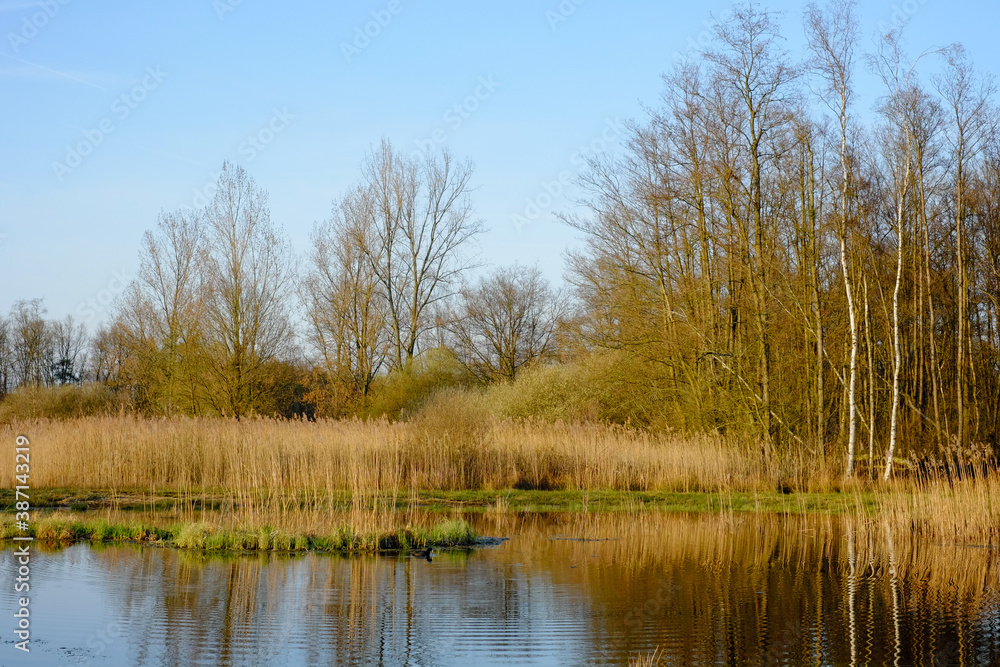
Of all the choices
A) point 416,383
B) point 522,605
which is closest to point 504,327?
point 416,383

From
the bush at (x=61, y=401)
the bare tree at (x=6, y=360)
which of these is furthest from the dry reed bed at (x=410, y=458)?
the bare tree at (x=6, y=360)

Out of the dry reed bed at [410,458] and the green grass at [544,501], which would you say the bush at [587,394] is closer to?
the dry reed bed at [410,458]

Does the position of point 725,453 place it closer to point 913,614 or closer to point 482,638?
point 913,614

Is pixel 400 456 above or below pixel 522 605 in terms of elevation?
above

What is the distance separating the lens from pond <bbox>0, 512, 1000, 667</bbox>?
244 inches

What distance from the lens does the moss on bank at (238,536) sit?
1044cm

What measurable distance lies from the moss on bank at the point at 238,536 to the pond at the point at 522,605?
41 centimetres

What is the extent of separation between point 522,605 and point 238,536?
428 centimetres

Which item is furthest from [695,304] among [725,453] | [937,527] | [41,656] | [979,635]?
[41,656]

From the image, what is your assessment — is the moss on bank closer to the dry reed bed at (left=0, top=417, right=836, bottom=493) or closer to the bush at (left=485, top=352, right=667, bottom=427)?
the dry reed bed at (left=0, top=417, right=836, bottom=493)

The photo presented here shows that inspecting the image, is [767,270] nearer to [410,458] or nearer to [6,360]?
[410,458]

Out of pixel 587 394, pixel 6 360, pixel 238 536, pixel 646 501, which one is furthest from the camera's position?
pixel 6 360

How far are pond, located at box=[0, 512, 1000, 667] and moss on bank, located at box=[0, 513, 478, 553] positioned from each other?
1.35ft

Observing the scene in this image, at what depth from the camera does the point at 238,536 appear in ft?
34.4
